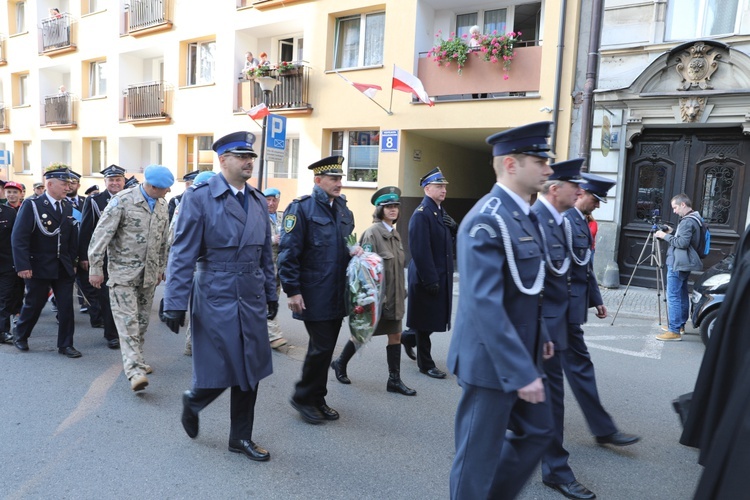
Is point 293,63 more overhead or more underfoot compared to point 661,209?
more overhead

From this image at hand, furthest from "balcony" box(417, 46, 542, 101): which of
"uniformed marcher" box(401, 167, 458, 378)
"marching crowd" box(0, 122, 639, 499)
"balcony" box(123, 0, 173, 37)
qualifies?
"balcony" box(123, 0, 173, 37)

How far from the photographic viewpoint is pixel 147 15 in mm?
18469

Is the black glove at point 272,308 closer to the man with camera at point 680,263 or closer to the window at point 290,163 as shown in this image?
the man with camera at point 680,263

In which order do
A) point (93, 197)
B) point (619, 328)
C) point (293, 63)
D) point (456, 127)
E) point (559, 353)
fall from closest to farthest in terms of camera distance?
1. point (559, 353)
2. point (93, 197)
3. point (619, 328)
4. point (456, 127)
5. point (293, 63)

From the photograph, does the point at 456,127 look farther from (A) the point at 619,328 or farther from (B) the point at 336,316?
(B) the point at 336,316

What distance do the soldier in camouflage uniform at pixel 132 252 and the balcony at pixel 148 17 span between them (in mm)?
14646

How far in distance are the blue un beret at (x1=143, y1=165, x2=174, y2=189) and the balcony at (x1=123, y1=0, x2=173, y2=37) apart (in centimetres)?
1457

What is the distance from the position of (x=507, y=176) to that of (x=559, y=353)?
1322 mm

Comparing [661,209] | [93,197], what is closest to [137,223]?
[93,197]

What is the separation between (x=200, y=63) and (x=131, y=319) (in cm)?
1482

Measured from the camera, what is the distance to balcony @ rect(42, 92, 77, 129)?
2186 centimetres

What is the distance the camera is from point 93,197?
22.3 feet

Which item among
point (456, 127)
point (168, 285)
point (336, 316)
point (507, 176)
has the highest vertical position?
point (456, 127)

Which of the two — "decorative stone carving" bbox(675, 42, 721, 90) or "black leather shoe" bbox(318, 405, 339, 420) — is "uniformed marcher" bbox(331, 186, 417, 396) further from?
"decorative stone carving" bbox(675, 42, 721, 90)
